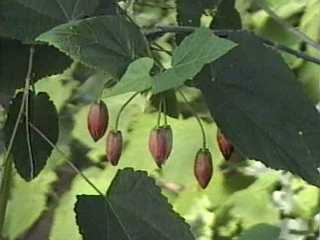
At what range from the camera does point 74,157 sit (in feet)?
7.52

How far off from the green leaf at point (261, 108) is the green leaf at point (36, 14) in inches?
4.2

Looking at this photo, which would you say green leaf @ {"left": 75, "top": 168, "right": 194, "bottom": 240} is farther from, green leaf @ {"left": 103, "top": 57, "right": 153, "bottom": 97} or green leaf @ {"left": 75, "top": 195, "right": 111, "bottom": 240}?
green leaf @ {"left": 103, "top": 57, "right": 153, "bottom": 97}

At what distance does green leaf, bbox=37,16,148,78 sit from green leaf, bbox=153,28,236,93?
3 cm

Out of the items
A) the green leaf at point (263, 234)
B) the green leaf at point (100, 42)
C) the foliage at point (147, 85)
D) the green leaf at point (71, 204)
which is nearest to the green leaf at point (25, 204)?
the green leaf at point (71, 204)

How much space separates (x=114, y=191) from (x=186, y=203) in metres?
1.27

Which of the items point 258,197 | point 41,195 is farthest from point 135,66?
point 41,195

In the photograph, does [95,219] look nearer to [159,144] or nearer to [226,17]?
[159,144]

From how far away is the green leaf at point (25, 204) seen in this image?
2145mm

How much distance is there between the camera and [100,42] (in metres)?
0.70

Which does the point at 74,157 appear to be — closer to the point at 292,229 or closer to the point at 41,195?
the point at 41,195

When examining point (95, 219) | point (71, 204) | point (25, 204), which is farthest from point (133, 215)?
point (25, 204)

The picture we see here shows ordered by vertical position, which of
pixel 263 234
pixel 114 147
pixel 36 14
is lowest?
pixel 263 234

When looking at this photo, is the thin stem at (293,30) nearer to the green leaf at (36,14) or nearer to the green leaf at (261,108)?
the green leaf at (261,108)

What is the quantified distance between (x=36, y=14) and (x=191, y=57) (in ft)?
0.58
